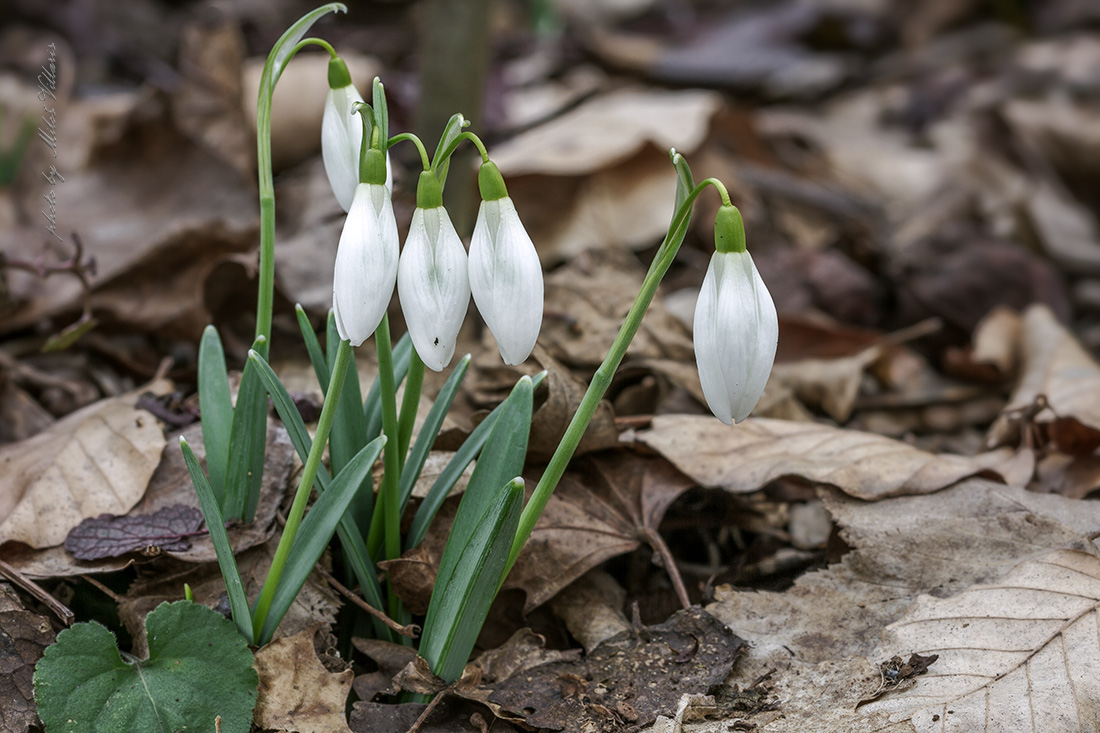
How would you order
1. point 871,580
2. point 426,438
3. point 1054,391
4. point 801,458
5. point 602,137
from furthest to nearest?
point 602,137, point 1054,391, point 801,458, point 871,580, point 426,438

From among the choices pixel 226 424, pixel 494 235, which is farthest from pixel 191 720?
pixel 494 235

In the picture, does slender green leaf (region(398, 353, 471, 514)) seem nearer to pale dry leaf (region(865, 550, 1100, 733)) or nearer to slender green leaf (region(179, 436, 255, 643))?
slender green leaf (region(179, 436, 255, 643))

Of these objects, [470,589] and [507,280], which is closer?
[507,280]

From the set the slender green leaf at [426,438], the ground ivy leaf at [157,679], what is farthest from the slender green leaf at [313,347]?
the ground ivy leaf at [157,679]

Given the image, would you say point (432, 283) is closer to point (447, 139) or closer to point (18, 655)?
point (447, 139)

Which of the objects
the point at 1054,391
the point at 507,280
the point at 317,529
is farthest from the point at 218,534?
the point at 1054,391

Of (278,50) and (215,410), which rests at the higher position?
(278,50)

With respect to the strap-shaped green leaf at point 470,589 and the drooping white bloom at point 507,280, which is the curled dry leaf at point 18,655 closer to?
the strap-shaped green leaf at point 470,589
